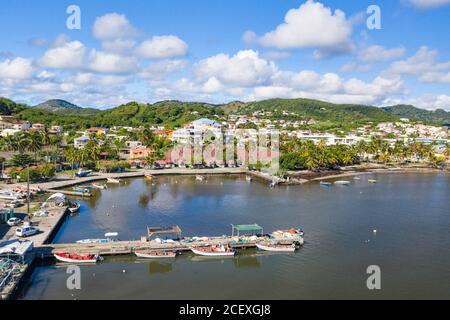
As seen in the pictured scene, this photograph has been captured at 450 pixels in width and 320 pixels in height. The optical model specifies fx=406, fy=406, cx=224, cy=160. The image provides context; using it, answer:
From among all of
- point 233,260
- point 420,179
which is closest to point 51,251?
point 233,260

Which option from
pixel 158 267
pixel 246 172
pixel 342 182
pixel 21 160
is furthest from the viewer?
pixel 246 172

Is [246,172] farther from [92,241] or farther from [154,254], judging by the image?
[154,254]

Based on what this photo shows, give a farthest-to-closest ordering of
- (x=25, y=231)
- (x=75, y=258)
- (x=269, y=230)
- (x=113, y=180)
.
A: (x=113, y=180) → (x=269, y=230) → (x=25, y=231) → (x=75, y=258)

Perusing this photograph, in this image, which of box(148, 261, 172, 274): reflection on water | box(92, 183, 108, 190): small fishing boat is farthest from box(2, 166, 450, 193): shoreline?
box(148, 261, 172, 274): reflection on water

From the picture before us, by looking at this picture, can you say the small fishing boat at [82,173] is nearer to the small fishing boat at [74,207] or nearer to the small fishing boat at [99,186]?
the small fishing boat at [99,186]

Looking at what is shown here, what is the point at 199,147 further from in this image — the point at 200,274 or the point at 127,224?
the point at 200,274

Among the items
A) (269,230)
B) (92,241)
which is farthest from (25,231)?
(269,230)
